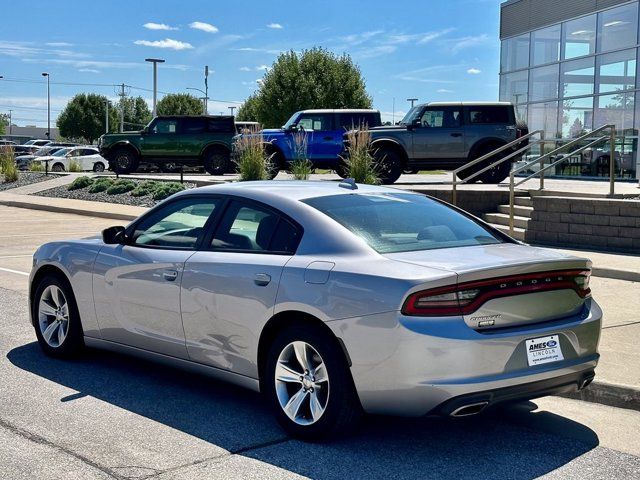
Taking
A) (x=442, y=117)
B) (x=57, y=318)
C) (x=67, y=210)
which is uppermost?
(x=442, y=117)

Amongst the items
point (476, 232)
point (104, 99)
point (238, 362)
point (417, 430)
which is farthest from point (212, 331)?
point (104, 99)

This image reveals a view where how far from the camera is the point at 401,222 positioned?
5391 mm

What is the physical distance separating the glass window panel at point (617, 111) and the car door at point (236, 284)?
22.2m

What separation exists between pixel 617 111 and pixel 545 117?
4.03 m

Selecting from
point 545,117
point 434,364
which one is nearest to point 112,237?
point 434,364

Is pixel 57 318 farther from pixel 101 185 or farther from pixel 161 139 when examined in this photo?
pixel 161 139

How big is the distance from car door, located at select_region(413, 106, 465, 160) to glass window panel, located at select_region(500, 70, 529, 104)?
442 inches

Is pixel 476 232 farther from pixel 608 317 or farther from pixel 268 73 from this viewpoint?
pixel 268 73

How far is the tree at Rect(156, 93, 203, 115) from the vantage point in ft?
341

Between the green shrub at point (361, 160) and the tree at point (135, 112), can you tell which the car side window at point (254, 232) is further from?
the tree at point (135, 112)

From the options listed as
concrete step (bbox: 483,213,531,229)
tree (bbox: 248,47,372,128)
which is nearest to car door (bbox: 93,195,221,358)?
concrete step (bbox: 483,213,531,229)

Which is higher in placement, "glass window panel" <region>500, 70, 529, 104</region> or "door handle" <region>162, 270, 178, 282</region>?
Answer: "glass window panel" <region>500, 70, 529, 104</region>

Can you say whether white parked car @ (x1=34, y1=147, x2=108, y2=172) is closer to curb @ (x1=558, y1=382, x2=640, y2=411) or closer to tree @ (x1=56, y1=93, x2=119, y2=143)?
curb @ (x1=558, y1=382, x2=640, y2=411)

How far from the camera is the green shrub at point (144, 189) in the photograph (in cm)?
2339
